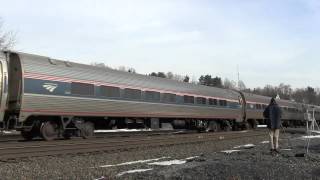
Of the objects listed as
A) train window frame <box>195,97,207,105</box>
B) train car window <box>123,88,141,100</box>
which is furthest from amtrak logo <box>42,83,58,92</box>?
train window frame <box>195,97,207,105</box>

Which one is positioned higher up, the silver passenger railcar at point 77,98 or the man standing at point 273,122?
the silver passenger railcar at point 77,98

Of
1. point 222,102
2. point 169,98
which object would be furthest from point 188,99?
point 222,102

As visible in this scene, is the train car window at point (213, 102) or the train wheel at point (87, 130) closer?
the train wheel at point (87, 130)

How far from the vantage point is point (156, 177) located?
10266 mm

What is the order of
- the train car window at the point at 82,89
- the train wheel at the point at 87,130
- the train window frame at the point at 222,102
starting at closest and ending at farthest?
the train car window at the point at 82,89, the train wheel at the point at 87,130, the train window frame at the point at 222,102

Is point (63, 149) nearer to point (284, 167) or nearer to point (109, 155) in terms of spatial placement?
point (109, 155)

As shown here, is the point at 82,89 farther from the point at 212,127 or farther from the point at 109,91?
the point at 212,127

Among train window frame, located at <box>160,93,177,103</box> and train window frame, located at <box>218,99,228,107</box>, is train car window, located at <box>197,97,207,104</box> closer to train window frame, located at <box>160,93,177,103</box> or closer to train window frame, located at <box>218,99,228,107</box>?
train window frame, located at <box>218,99,228,107</box>

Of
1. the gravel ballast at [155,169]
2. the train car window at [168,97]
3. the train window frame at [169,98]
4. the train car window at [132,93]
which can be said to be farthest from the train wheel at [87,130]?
the gravel ballast at [155,169]

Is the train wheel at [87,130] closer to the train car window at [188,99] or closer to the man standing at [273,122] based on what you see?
the man standing at [273,122]

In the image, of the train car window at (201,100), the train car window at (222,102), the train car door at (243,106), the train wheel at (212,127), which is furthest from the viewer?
the train car door at (243,106)

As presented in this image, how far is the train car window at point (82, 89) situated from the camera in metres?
24.1

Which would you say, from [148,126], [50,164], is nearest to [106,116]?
[148,126]

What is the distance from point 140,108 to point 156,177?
1906 centimetres
